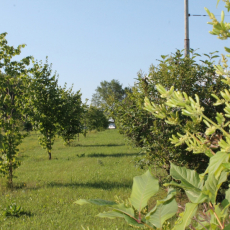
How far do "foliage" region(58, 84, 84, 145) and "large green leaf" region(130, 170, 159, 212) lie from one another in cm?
1420

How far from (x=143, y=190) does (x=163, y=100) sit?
460 cm

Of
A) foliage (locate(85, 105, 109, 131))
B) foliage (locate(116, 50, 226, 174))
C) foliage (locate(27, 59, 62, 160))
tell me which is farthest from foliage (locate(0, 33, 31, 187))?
foliage (locate(85, 105, 109, 131))

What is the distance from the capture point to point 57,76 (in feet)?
51.0

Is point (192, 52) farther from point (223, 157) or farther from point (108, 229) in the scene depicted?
point (223, 157)

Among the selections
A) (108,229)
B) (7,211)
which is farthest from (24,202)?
(108,229)

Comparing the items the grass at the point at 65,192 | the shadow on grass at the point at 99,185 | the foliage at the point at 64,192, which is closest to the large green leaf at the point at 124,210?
the foliage at the point at 64,192

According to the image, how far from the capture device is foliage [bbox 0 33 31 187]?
7406 millimetres

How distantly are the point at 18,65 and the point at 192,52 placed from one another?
15.9 ft

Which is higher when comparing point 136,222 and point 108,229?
point 136,222

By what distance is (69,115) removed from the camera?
15773 millimetres

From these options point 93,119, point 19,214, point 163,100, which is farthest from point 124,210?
point 93,119

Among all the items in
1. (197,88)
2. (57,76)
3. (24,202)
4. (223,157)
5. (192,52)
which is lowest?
(24,202)

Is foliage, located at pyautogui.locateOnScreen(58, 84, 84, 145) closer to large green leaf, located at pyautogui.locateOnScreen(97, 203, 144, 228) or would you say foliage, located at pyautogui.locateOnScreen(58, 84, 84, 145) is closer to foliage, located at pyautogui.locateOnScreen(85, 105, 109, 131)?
foliage, located at pyautogui.locateOnScreen(85, 105, 109, 131)

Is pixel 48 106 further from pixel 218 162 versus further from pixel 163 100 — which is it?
pixel 218 162
